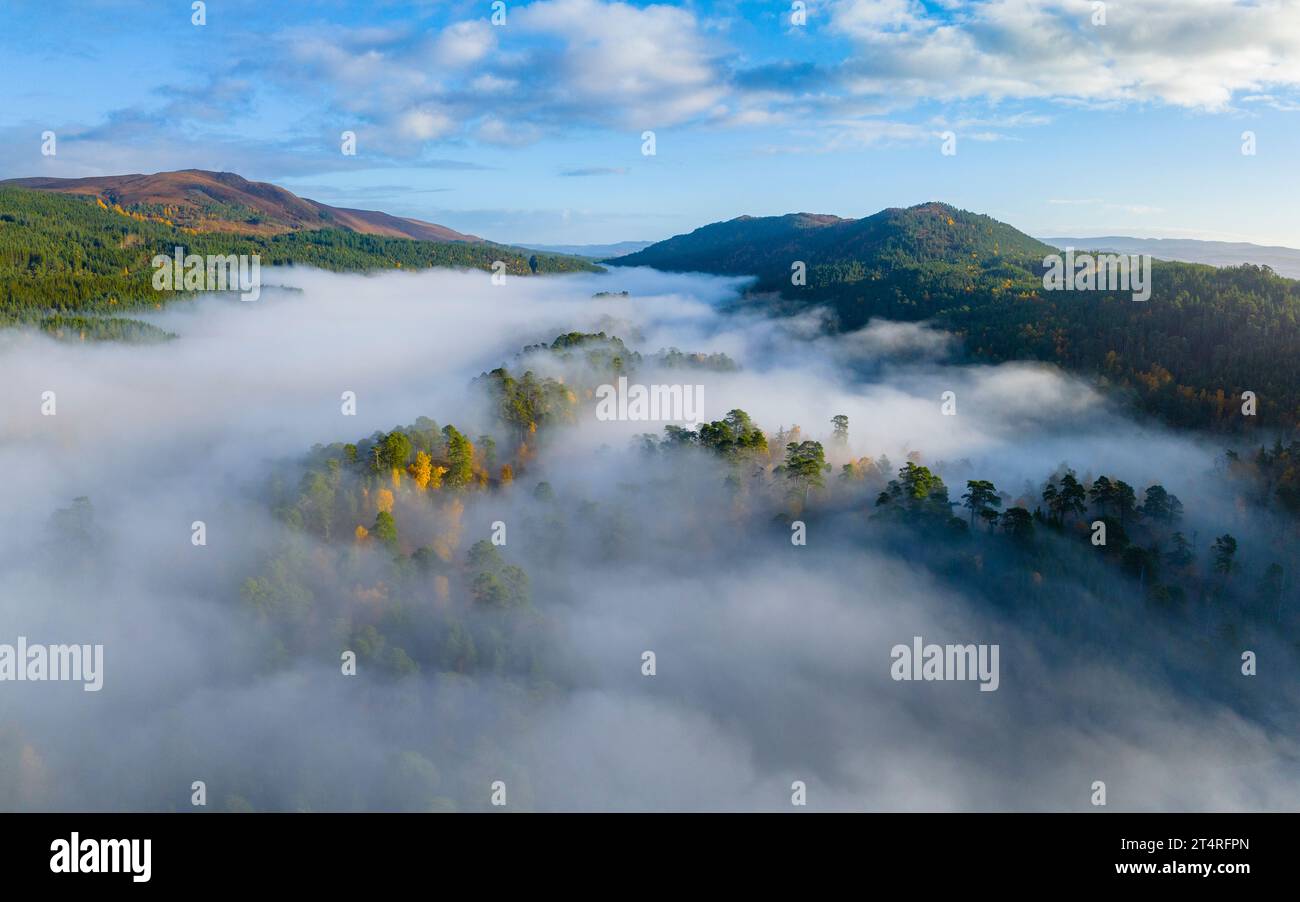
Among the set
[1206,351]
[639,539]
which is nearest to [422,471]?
[639,539]

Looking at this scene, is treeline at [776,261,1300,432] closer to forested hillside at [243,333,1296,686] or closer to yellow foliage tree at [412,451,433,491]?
forested hillside at [243,333,1296,686]

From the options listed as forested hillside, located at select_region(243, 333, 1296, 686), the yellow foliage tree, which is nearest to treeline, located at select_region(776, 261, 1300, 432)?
forested hillside, located at select_region(243, 333, 1296, 686)

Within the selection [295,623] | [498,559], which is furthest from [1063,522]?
[295,623]

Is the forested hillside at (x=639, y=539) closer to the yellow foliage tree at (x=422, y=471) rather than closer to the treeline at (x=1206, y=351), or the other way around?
the yellow foliage tree at (x=422, y=471)

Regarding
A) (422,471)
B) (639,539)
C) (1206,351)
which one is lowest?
(639,539)

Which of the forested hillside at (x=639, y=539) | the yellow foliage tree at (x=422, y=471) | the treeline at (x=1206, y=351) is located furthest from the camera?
the treeline at (x=1206, y=351)

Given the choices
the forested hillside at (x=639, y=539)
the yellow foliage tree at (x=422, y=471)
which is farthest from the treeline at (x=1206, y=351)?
the yellow foliage tree at (x=422, y=471)

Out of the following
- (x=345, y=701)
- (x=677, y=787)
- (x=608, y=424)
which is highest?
(x=608, y=424)

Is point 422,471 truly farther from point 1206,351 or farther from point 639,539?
point 1206,351

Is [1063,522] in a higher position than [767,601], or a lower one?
higher

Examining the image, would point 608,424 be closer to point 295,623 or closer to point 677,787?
point 295,623

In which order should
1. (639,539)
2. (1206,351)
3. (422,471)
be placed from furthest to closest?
(1206,351) → (639,539) → (422,471)
